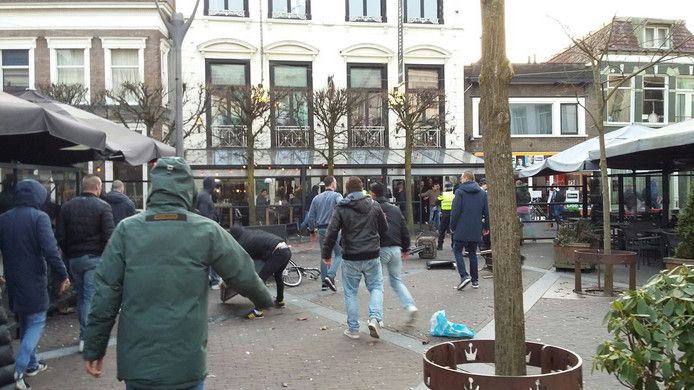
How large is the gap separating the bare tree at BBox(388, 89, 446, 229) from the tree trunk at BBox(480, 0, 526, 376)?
19.1 metres

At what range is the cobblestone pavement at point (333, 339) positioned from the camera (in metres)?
5.86

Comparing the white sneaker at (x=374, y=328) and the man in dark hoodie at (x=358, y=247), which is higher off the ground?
the man in dark hoodie at (x=358, y=247)

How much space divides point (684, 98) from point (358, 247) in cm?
2972

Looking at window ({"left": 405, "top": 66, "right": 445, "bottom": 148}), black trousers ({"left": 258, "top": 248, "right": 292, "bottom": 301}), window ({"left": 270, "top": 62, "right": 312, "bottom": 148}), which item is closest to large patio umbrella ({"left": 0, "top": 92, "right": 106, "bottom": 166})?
black trousers ({"left": 258, "top": 248, "right": 292, "bottom": 301})

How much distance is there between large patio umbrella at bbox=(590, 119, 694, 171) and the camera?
10.2m

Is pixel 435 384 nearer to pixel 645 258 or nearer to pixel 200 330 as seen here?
pixel 200 330

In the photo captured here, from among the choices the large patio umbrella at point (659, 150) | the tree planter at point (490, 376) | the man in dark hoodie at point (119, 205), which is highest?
the large patio umbrella at point (659, 150)

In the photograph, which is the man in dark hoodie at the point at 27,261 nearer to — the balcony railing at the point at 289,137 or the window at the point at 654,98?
the balcony railing at the point at 289,137

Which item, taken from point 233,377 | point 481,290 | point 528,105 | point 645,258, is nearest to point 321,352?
point 233,377

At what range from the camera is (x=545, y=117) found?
99.1 feet

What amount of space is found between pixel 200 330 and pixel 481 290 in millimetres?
7549

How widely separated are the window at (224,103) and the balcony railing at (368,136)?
449 cm

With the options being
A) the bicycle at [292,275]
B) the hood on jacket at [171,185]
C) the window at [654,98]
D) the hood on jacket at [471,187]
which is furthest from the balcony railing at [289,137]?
the hood on jacket at [171,185]

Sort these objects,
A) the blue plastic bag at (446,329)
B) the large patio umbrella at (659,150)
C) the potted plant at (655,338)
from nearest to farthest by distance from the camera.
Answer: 1. the potted plant at (655,338)
2. the blue plastic bag at (446,329)
3. the large patio umbrella at (659,150)
